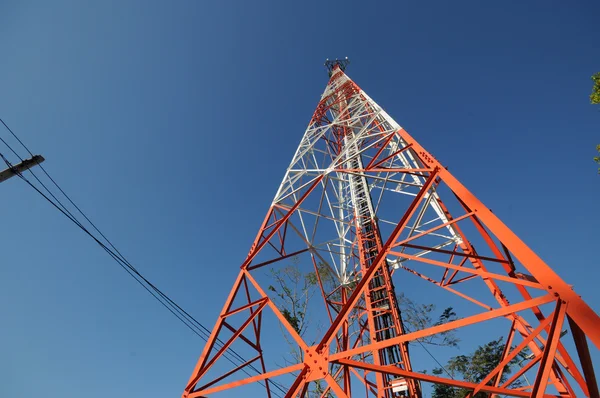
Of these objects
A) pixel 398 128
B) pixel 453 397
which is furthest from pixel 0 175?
pixel 453 397

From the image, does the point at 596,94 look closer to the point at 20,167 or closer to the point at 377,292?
the point at 377,292

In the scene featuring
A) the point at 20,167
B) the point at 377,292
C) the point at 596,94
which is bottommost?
the point at 377,292

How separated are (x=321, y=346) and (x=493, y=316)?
2064mm

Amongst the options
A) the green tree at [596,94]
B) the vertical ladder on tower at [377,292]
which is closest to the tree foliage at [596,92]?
the green tree at [596,94]

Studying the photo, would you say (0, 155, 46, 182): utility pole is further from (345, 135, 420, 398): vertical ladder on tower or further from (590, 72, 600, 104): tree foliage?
(590, 72, 600, 104): tree foliage

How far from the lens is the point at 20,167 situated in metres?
5.96

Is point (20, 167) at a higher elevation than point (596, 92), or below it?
below

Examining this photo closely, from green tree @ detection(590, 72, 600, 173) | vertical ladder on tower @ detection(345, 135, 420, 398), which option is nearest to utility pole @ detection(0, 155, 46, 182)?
vertical ladder on tower @ detection(345, 135, 420, 398)

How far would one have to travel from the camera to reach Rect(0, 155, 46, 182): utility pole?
5.87m

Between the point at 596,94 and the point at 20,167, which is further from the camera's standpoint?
the point at 596,94

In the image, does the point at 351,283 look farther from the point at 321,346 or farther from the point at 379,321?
the point at 321,346

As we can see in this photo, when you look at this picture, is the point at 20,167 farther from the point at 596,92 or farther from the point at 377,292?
the point at 596,92

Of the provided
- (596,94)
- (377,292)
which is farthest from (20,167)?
(596,94)

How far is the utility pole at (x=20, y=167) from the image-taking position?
587cm
